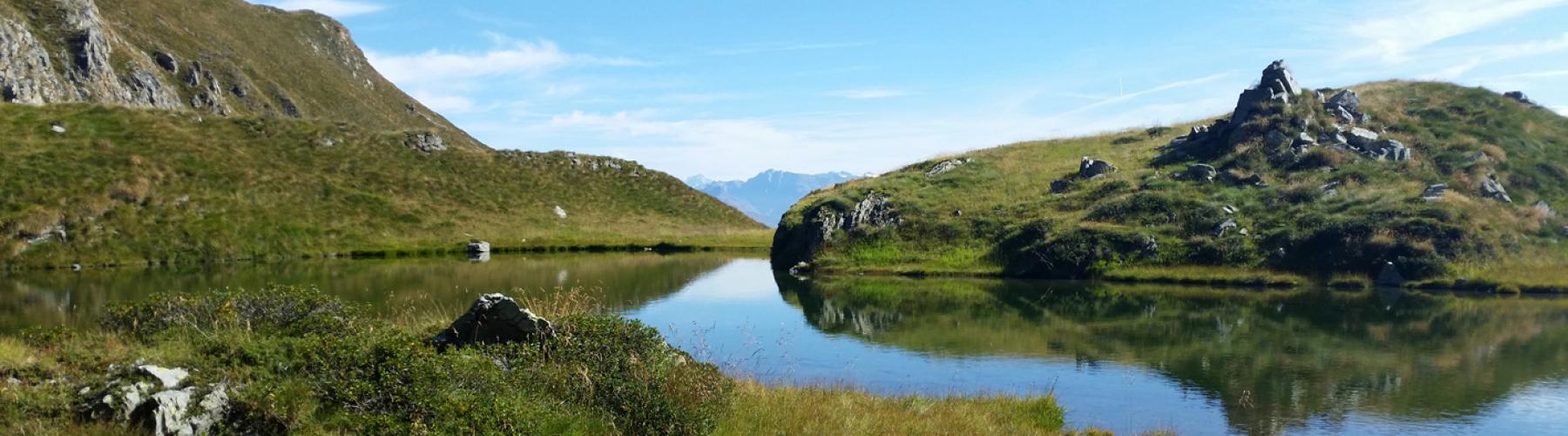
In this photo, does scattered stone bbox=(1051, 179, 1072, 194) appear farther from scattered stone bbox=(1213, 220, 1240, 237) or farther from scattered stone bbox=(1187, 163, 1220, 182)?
scattered stone bbox=(1213, 220, 1240, 237)

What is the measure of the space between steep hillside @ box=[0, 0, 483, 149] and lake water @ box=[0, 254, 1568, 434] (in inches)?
2602

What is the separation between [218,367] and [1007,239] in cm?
4774

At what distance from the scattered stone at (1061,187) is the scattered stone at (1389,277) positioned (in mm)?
21202

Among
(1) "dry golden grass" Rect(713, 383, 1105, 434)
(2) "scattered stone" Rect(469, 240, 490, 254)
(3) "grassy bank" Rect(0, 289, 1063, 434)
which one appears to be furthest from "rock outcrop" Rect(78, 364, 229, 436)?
(2) "scattered stone" Rect(469, 240, 490, 254)

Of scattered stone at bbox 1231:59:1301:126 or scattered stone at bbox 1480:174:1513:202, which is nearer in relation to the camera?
scattered stone at bbox 1480:174:1513:202

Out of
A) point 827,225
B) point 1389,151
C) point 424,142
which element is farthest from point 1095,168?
point 424,142

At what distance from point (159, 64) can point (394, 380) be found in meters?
166

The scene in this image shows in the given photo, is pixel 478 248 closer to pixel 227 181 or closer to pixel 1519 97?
pixel 227 181

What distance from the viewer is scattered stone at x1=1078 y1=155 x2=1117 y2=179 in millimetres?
63281

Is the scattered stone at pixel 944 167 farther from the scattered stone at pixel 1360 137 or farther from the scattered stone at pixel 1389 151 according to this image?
the scattered stone at pixel 1389 151

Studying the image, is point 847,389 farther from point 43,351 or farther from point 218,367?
point 43,351

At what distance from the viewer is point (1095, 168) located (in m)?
63.6

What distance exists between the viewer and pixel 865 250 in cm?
5766

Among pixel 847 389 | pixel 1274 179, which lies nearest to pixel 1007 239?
pixel 1274 179
